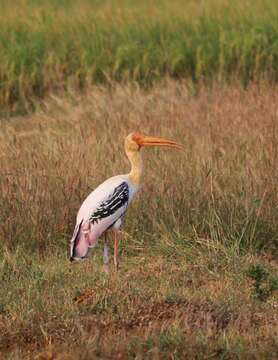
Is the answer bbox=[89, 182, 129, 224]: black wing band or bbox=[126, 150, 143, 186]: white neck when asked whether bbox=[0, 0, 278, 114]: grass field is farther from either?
bbox=[89, 182, 129, 224]: black wing band

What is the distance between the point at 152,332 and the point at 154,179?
2.56 meters

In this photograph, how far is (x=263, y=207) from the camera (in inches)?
304

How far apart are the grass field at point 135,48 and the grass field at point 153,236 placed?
1.54 m

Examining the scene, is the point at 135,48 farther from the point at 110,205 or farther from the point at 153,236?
the point at 110,205

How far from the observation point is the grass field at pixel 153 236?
5820 millimetres

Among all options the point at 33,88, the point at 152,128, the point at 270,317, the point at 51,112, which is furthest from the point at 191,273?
the point at 33,88

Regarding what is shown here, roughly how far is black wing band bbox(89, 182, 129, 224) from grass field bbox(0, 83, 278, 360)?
33 cm

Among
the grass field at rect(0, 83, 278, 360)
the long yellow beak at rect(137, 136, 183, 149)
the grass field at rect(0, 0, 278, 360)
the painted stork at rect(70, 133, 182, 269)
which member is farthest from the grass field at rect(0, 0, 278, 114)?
the painted stork at rect(70, 133, 182, 269)

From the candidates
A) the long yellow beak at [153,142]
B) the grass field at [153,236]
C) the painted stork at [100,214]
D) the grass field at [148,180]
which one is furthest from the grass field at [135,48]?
the painted stork at [100,214]

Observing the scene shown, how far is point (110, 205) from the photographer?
6.88 metres

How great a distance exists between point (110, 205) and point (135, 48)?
6.27 meters

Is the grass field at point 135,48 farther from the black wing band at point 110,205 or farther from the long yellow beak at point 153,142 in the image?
the black wing band at point 110,205

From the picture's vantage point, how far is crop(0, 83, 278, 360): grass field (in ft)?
19.1

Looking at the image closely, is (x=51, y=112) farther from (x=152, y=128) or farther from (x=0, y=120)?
(x=152, y=128)
